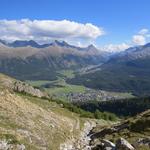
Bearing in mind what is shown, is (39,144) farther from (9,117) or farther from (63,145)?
(9,117)

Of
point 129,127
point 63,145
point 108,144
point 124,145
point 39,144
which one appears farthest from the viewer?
point 129,127

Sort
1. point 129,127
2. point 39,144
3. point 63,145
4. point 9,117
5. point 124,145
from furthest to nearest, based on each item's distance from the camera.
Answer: point 129,127, point 9,117, point 63,145, point 39,144, point 124,145

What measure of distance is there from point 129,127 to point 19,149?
113 feet

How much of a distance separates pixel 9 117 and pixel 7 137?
623 inches

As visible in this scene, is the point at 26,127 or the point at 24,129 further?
the point at 26,127

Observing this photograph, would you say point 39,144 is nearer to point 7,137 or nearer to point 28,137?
point 28,137

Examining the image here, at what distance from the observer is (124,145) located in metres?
45.8

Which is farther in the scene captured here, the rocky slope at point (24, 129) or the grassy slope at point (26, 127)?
the grassy slope at point (26, 127)

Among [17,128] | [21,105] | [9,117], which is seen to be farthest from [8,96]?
[17,128]

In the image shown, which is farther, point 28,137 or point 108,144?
point 28,137

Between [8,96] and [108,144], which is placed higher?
[8,96]

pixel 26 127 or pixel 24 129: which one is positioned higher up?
pixel 26 127

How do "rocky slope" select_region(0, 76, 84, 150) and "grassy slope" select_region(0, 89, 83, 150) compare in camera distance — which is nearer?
"rocky slope" select_region(0, 76, 84, 150)

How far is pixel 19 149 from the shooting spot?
53.9 metres
